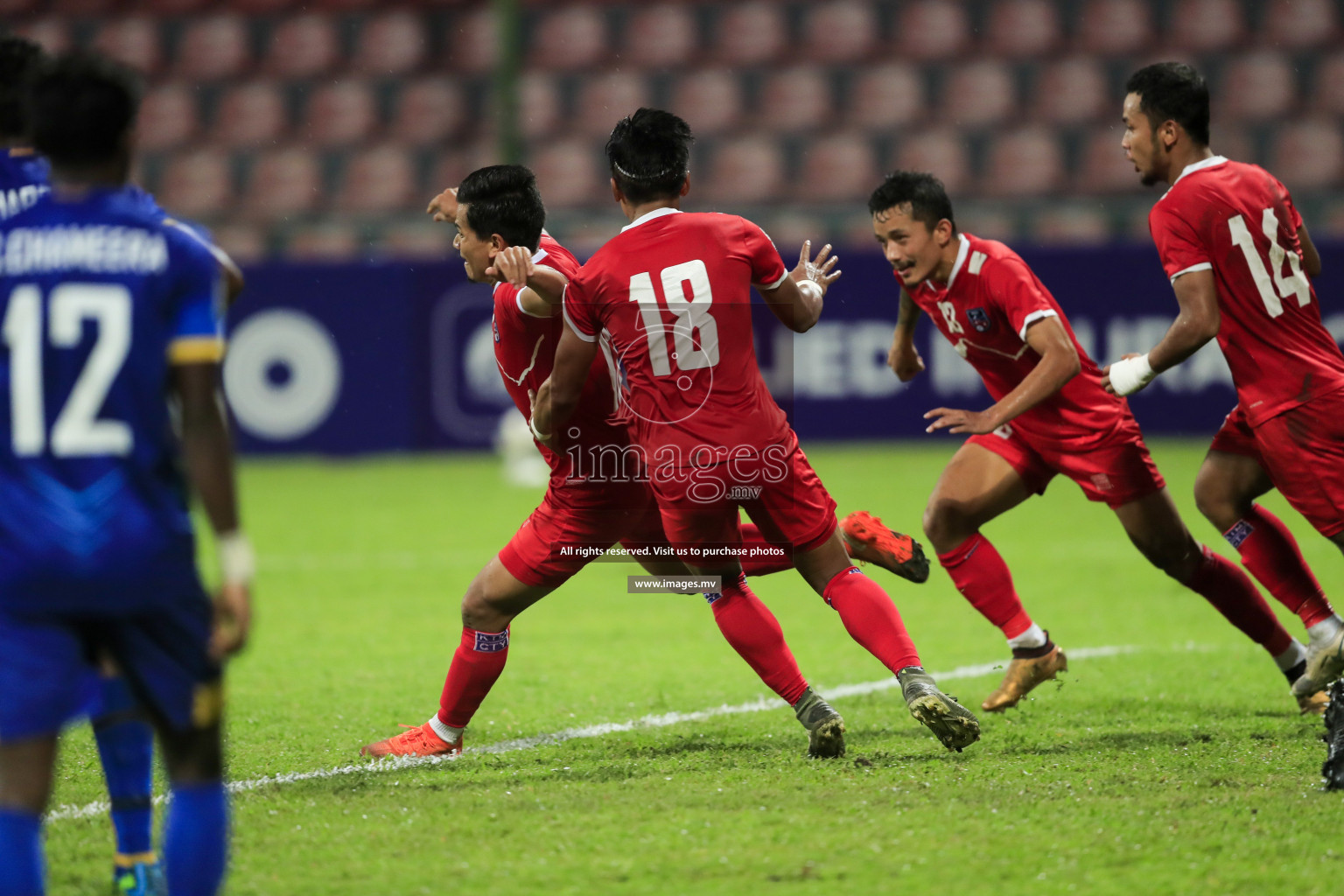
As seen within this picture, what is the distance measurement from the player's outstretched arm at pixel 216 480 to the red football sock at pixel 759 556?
2.47 metres

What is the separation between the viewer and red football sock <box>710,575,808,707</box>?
467 centimetres

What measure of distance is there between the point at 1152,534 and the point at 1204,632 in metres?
2.00

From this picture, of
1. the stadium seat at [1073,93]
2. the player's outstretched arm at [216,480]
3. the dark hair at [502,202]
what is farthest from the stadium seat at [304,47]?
the player's outstretched arm at [216,480]

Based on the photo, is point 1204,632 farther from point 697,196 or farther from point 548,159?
point 548,159

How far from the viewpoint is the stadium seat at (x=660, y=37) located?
19.2 meters

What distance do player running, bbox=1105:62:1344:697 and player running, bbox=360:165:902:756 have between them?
144cm

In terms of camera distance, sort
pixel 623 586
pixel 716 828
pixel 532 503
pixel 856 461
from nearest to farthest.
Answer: pixel 716 828, pixel 623 586, pixel 532 503, pixel 856 461

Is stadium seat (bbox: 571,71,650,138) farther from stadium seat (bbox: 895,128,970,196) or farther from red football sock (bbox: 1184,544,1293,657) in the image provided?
red football sock (bbox: 1184,544,1293,657)

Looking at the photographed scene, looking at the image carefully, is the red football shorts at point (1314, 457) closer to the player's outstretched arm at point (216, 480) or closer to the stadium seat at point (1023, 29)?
the player's outstretched arm at point (216, 480)

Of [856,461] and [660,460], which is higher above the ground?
[660,460]

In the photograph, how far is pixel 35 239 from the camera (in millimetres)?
2721

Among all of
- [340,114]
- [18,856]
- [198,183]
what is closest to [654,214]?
[18,856]

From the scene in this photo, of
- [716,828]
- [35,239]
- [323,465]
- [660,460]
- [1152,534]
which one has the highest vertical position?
[35,239]

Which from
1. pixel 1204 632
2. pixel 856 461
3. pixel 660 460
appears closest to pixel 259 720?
pixel 660 460
